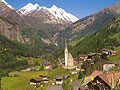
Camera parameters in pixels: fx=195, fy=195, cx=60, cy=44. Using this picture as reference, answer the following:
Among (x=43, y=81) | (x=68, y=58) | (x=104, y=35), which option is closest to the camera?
(x=43, y=81)

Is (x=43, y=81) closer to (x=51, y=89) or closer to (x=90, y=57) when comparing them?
(x=51, y=89)

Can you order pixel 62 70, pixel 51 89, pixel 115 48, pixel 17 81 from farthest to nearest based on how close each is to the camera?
pixel 115 48 → pixel 62 70 → pixel 17 81 → pixel 51 89

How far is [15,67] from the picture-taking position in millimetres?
162875

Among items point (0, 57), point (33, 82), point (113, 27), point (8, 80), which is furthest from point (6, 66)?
point (113, 27)

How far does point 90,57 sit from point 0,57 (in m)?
100

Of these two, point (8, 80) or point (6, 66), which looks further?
point (6, 66)

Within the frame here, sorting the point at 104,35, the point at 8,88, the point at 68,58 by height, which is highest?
the point at 104,35

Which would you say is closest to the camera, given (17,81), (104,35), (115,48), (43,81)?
(43,81)

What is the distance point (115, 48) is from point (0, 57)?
111 metres

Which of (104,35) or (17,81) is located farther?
(104,35)

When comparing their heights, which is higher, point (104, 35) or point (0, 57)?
point (104, 35)

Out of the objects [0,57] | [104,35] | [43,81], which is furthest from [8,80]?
[104,35]

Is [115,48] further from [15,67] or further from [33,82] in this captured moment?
[15,67]

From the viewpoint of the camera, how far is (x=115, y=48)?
129750mm
